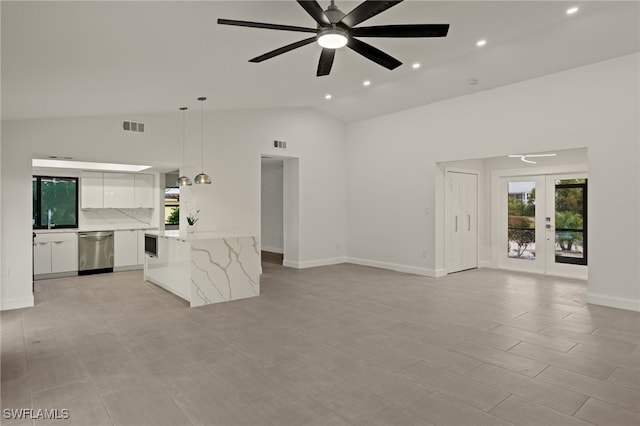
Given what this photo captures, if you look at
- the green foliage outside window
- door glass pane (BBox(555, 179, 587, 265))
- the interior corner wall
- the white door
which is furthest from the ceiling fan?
the green foliage outside window

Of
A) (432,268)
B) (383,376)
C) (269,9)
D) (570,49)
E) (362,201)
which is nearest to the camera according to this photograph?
(383,376)

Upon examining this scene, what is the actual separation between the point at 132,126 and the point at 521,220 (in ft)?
26.8

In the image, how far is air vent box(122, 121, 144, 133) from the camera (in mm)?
6520

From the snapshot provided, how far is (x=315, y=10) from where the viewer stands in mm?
2695

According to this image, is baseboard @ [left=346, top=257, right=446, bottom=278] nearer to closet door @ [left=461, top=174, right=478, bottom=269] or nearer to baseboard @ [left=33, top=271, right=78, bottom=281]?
closet door @ [left=461, top=174, right=478, bottom=269]

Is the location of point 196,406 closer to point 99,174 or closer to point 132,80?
point 132,80

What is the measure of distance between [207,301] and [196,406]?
2.90 m

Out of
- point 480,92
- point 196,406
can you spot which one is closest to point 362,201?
point 480,92

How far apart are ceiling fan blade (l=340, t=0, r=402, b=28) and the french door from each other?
6633 mm

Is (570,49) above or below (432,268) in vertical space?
above

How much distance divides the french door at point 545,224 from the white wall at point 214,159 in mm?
3904

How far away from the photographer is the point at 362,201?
913cm

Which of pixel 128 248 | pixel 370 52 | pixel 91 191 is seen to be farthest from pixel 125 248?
pixel 370 52

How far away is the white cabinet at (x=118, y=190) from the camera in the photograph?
802 cm
